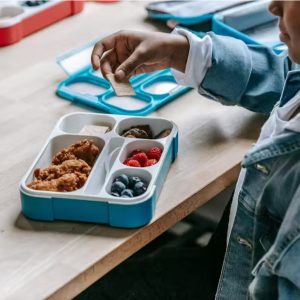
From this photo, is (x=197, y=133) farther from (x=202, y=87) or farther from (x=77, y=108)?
(x=77, y=108)

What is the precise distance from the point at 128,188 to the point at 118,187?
14 millimetres

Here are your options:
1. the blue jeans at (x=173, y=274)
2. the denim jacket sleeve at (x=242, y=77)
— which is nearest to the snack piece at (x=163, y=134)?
the denim jacket sleeve at (x=242, y=77)

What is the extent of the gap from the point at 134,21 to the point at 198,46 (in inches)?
15.7

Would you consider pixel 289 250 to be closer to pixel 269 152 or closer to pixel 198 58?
pixel 269 152

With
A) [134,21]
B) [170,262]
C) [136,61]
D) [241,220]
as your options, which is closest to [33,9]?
[134,21]

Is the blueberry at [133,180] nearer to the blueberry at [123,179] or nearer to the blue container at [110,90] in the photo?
the blueberry at [123,179]

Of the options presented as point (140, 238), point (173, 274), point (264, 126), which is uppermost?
point (264, 126)

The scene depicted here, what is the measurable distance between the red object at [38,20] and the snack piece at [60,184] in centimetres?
51

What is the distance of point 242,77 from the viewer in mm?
1061

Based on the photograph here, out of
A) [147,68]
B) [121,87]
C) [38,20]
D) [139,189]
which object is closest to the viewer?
[139,189]

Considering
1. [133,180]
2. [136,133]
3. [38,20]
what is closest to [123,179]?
[133,180]

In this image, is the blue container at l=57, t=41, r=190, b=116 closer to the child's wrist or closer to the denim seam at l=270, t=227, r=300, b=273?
the child's wrist

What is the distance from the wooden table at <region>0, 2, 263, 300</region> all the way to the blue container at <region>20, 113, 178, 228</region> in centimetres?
2

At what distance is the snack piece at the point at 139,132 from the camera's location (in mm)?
985
